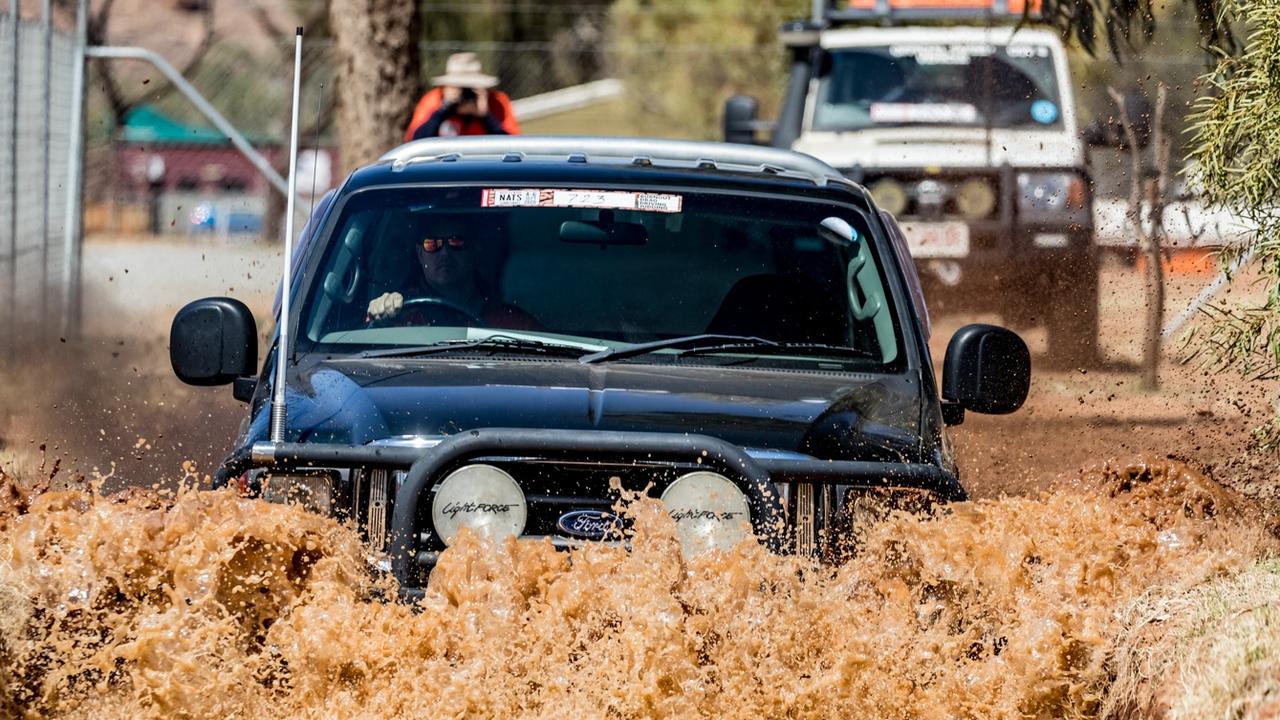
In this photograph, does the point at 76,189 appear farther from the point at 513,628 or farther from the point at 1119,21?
the point at 513,628

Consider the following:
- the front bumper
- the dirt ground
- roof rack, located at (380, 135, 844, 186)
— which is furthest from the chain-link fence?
the front bumper

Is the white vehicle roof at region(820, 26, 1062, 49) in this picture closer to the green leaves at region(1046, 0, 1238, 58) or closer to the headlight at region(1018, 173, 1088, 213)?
the headlight at region(1018, 173, 1088, 213)

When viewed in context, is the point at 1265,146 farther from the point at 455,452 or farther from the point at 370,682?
the point at 370,682

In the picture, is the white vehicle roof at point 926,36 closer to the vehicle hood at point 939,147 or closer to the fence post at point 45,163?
the vehicle hood at point 939,147

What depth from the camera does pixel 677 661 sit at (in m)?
3.48

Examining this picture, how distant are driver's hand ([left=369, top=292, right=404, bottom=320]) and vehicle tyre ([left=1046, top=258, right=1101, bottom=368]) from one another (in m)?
4.31

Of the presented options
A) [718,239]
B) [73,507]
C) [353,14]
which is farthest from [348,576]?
[353,14]

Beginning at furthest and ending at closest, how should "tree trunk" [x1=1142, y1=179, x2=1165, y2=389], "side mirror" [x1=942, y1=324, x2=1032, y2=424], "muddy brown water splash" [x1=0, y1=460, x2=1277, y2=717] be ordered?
"tree trunk" [x1=1142, y1=179, x2=1165, y2=389] → "side mirror" [x1=942, y1=324, x2=1032, y2=424] → "muddy brown water splash" [x1=0, y1=460, x2=1277, y2=717]

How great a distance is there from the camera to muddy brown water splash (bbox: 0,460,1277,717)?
3486 mm

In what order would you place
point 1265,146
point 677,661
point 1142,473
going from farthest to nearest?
point 1265,146
point 1142,473
point 677,661

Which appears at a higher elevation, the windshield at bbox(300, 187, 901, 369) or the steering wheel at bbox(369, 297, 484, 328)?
the windshield at bbox(300, 187, 901, 369)

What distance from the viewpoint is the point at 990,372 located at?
4734mm

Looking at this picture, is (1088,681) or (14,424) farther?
(14,424)

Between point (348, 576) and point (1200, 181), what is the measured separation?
2.96 m
